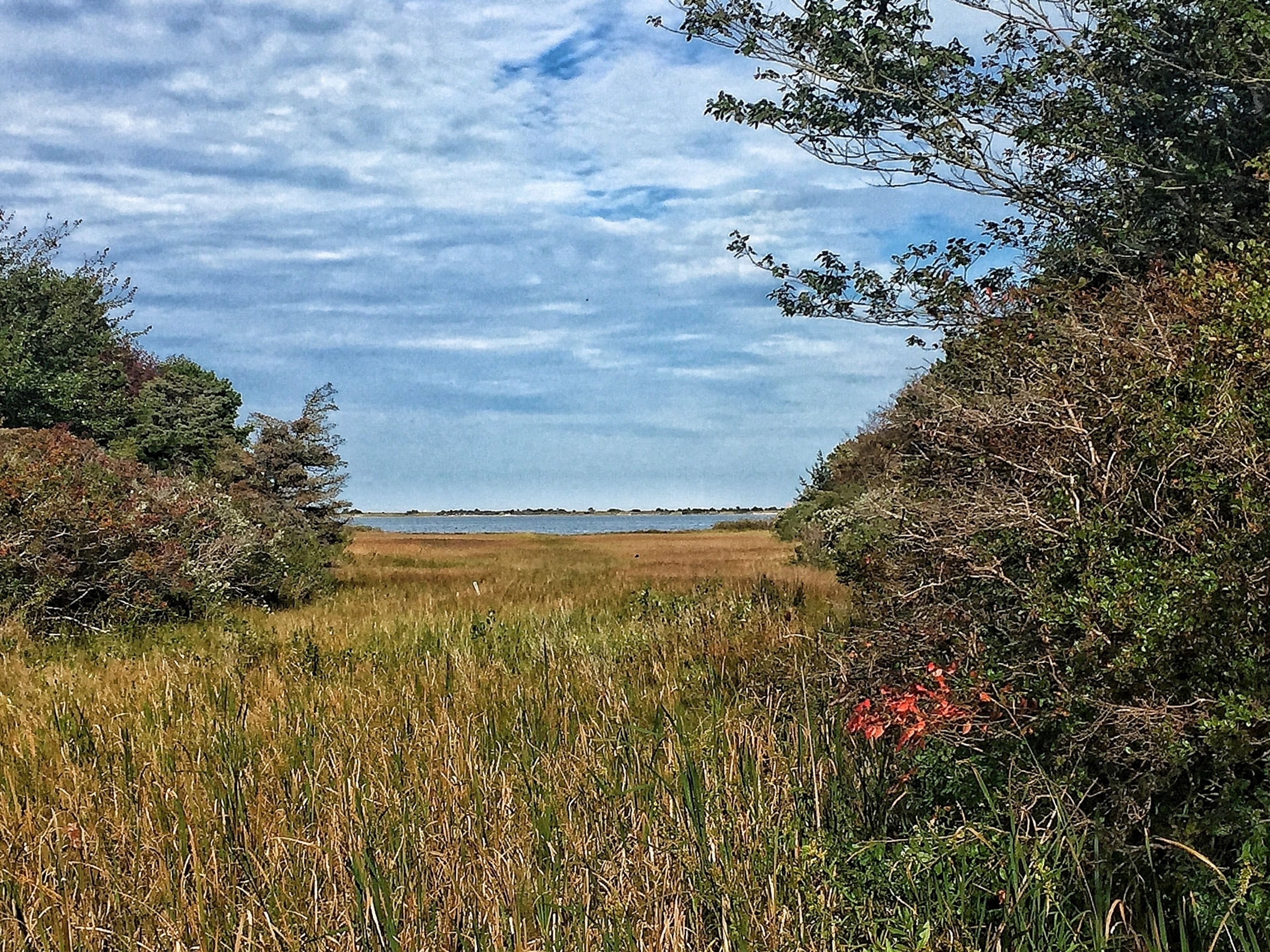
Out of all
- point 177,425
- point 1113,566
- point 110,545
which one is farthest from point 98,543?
point 177,425

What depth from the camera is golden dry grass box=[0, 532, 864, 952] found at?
3.61 metres

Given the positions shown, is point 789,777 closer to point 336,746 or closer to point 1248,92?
point 336,746

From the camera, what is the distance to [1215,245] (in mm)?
6336

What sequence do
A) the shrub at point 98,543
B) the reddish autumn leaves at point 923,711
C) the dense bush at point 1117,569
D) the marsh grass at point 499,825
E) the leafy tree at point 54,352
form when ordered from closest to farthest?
the dense bush at point 1117,569, the marsh grass at point 499,825, the reddish autumn leaves at point 923,711, the shrub at point 98,543, the leafy tree at point 54,352

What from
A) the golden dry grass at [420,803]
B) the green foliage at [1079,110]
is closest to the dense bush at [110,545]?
the golden dry grass at [420,803]

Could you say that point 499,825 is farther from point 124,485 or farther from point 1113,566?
point 124,485

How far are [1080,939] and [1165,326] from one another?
240 cm

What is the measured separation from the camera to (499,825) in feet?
13.7

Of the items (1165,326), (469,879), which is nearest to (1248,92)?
(1165,326)

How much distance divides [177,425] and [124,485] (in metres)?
14.9

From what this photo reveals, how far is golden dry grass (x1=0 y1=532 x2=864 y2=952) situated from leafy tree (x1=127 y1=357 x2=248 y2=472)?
72.3 feet

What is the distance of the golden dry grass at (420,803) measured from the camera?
3609mm

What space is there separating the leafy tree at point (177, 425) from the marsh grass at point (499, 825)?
22849 millimetres

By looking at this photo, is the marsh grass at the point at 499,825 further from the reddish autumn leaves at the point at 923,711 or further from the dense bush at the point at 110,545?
the dense bush at the point at 110,545
